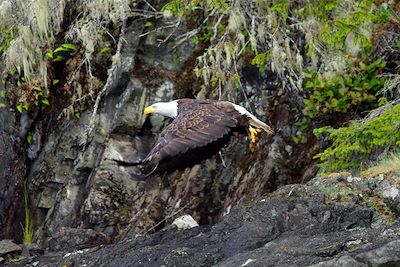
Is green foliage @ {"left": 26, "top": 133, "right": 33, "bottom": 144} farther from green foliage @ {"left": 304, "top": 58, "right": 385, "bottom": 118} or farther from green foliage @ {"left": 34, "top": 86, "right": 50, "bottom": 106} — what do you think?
green foliage @ {"left": 304, "top": 58, "right": 385, "bottom": 118}

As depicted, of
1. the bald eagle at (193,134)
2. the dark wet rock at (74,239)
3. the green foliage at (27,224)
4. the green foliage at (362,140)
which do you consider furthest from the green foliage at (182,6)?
the green foliage at (27,224)

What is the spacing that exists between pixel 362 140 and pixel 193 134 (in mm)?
1710

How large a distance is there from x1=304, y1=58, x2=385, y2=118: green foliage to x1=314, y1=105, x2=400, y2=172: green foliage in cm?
103

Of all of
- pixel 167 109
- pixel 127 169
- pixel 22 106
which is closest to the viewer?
pixel 167 109

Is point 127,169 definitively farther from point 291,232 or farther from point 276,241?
point 276,241

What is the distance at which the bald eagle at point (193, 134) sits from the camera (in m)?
6.76

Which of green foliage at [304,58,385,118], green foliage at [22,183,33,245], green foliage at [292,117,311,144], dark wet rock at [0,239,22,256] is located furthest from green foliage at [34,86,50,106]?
green foliage at [304,58,385,118]

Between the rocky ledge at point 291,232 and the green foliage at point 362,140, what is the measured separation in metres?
1.47

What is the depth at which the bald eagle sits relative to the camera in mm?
6762

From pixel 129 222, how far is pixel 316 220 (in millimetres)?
4195

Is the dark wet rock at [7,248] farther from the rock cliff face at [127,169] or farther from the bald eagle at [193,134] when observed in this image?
the bald eagle at [193,134]

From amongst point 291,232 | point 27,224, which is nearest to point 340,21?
point 291,232

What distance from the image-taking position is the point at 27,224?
10195 mm

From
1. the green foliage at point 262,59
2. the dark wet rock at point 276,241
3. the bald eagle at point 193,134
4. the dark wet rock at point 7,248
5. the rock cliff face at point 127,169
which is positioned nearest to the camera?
the dark wet rock at point 276,241
